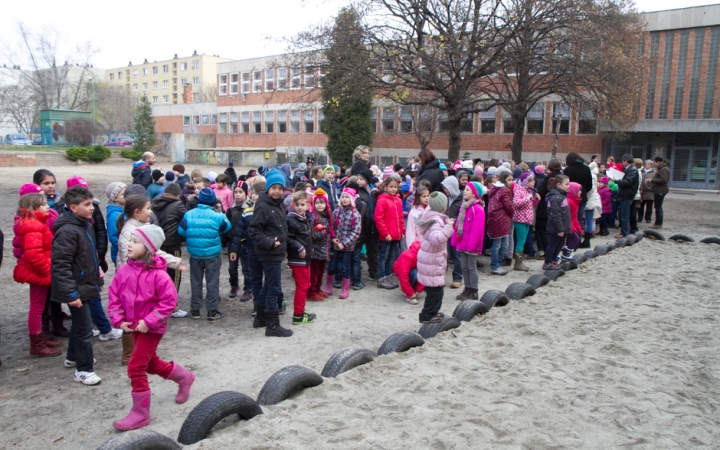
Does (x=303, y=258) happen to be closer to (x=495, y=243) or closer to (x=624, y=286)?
(x=495, y=243)

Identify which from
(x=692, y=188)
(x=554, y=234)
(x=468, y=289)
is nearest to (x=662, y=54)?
(x=692, y=188)

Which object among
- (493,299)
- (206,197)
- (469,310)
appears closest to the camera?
(469,310)

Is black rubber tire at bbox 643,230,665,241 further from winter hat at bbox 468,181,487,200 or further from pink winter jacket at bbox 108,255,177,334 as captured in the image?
pink winter jacket at bbox 108,255,177,334

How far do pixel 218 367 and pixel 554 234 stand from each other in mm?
6793

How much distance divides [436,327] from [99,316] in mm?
3969

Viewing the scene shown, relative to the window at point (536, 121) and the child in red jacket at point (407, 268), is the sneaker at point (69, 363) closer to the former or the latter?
the child in red jacket at point (407, 268)

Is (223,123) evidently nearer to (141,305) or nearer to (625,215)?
(625,215)

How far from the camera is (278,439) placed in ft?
12.1

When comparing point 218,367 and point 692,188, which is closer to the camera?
point 218,367

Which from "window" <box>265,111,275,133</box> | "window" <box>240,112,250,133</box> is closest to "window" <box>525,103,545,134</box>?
"window" <box>265,111,275,133</box>

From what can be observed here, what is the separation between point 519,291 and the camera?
7.77 m

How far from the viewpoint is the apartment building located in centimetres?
9244

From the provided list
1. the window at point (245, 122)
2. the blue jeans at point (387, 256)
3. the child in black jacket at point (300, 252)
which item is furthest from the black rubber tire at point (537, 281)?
the window at point (245, 122)

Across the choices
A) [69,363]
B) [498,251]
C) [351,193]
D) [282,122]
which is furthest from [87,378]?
[282,122]
